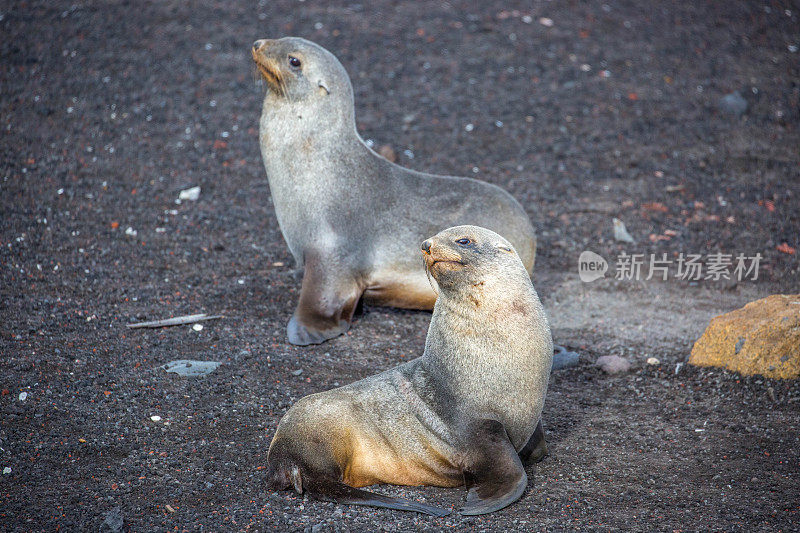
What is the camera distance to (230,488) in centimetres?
423

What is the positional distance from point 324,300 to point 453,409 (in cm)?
216

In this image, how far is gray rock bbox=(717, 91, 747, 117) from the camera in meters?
9.94

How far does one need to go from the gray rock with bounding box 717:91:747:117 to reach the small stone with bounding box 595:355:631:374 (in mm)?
5361

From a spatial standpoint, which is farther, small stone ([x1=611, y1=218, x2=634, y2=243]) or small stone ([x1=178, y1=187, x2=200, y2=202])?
small stone ([x1=178, y1=187, x2=200, y2=202])

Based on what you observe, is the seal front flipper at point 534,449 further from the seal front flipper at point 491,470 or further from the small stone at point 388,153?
the small stone at point 388,153

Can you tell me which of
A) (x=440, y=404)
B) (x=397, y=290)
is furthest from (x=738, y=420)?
(x=397, y=290)

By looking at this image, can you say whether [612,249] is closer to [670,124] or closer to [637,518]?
[670,124]

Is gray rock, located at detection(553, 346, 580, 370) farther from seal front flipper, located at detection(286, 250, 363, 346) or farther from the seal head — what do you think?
the seal head

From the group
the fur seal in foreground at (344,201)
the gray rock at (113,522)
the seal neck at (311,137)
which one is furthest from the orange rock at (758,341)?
the gray rock at (113,522)

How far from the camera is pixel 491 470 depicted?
13.3ft

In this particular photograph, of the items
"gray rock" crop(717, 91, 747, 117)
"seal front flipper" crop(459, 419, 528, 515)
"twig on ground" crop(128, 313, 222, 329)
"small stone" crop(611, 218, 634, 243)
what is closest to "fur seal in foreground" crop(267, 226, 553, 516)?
"seal front flipper" crop(459, 419, 528, 515)

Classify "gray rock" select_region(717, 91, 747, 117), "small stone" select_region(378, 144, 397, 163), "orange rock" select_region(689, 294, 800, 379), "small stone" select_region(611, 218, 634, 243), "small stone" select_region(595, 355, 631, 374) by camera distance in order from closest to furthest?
"orange rock" select_region(689, 294, 800, 379) < "small stone" select_region(595, 355, 631, 374) < "small stone" select_region(611, 218, 634, 243) < "small stone" select_region(378, 144, 397, 163) < "gray rock" select_region(717, 91, 747, 117)

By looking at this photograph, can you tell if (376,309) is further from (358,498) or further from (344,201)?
(358,498)
